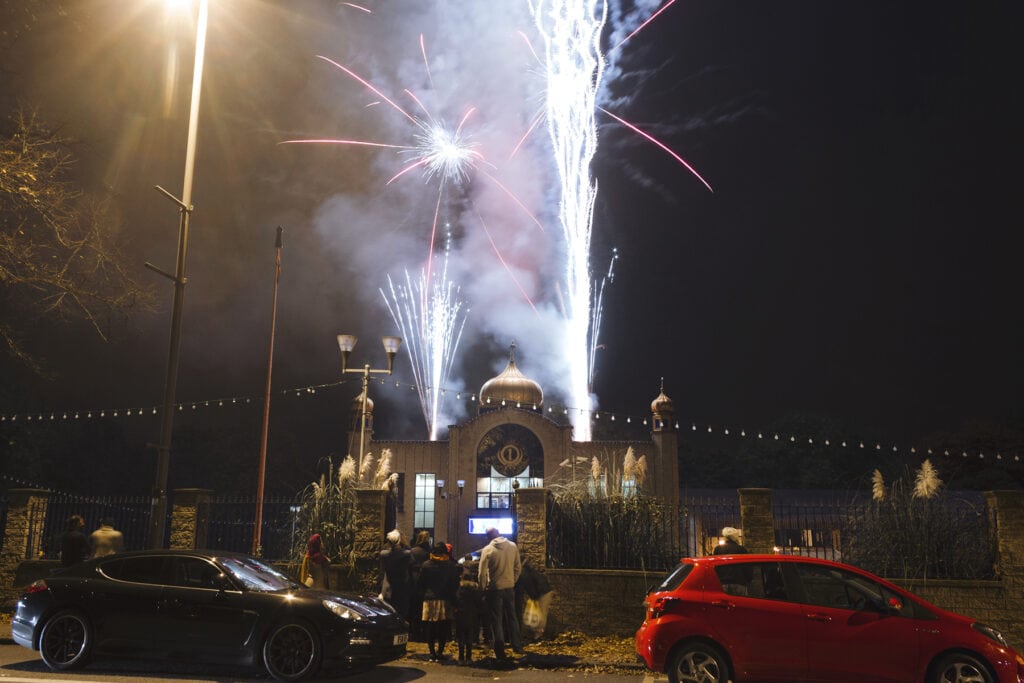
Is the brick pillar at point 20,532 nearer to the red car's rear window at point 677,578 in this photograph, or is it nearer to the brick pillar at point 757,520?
the red car's rear window at point 677,578

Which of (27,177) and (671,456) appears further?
(671,456)

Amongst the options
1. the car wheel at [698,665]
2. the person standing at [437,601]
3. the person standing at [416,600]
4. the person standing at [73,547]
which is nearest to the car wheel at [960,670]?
the car wheel at [698,665]

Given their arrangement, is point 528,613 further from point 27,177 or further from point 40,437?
point 40,437

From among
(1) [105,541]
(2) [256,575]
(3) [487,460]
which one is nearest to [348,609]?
(2) [256,575]

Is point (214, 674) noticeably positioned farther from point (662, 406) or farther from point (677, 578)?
point (662, 406)

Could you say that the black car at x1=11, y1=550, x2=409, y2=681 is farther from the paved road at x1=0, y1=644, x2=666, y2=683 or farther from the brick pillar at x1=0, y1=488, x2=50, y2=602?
the brick pillar at x1=0, y1=488, x2=50, y2=602

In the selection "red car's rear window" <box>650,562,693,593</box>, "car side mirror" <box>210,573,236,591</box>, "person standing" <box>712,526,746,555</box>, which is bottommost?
"car side mirror" <box>210,573,236,591</box>

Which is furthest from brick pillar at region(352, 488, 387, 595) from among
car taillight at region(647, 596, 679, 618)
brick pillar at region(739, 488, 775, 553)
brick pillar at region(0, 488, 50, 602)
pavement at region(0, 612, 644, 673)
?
brick pillar at region(0, 488, 50, 602)

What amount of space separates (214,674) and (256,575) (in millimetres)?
1161

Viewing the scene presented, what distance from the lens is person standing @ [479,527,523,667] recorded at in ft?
35.1

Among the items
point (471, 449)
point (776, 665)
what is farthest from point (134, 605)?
point (471, 449)

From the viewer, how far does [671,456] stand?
4541 centimetres

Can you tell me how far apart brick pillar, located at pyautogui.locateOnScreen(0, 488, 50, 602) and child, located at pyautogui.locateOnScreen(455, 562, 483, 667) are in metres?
8.98

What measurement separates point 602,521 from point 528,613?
7.21 ft
